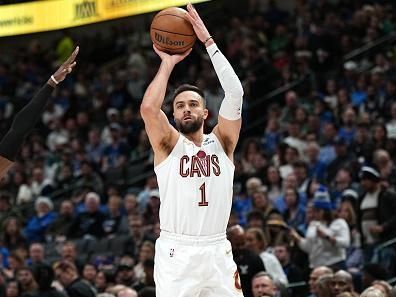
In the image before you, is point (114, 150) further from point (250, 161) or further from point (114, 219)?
point (250, 161)

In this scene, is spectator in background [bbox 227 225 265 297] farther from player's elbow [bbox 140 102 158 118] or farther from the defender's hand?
the defender's hand

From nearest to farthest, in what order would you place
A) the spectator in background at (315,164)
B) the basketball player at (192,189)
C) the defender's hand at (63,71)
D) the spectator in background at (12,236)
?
the defender's hand at (63,71)
the basketball player at (192,189)
the spectator in background at (315,164)
the spectator in background at (12,236)

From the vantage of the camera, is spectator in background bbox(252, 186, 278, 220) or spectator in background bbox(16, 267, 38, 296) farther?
spectator in background bbox(252, 186, 278, 220)

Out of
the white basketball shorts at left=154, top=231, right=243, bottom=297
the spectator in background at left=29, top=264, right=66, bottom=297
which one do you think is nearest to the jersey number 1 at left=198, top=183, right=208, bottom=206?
the white basketball shorts at left=154, top=231, right=243, bottom=297

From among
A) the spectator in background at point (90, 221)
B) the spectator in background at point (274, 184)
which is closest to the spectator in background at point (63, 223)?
the spectator in background at point (90, 221)

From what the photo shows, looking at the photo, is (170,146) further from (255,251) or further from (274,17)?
(274,17)

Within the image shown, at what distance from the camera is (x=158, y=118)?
6.02 meters

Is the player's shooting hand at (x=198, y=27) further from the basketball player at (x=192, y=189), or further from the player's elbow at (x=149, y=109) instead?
the player's elbow at (x=149, y=109)

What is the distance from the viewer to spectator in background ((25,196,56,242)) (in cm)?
1381

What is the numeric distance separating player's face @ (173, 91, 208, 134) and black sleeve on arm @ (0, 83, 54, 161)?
1.00 meters

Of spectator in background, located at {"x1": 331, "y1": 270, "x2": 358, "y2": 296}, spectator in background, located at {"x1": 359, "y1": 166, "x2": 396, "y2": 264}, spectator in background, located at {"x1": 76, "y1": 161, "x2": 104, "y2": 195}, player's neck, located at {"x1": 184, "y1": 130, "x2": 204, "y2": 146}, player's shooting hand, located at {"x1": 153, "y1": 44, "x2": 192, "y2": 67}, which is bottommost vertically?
spectator in background, located at {"x1": 331, "y1": 270, "x2": 358, "y2": 296}

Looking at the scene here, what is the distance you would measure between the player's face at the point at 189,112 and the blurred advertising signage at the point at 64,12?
14.4ft

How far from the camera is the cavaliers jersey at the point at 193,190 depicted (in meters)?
5.97

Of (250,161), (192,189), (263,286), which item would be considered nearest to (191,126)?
(192,189)
